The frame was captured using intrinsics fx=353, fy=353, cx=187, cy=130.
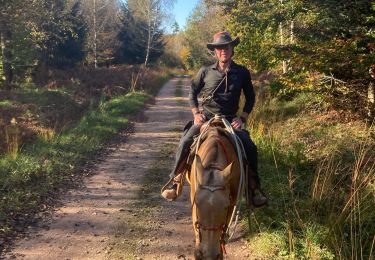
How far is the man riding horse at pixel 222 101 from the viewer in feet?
15.8

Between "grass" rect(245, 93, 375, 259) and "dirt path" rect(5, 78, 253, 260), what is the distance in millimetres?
624

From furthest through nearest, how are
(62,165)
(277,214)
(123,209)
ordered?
(62,165) → (123,209) → (277,214)

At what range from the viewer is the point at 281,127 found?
960 centimetres

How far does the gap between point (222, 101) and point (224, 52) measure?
2.27 ft

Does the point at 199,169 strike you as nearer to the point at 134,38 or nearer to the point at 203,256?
the point at 203,256

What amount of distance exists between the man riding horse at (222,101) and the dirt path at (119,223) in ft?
2.36

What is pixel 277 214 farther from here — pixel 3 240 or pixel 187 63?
pixel 187 63

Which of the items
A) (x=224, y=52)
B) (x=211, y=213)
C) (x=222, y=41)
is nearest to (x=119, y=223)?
(x=211, y=213)

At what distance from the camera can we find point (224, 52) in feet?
16.2

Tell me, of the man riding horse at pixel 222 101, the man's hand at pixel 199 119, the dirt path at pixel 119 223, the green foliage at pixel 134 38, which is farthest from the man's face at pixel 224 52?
the green foliage at pixel 134 38

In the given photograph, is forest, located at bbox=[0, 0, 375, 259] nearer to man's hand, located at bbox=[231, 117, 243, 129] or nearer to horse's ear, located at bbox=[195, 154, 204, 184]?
man's hand, located at bbox=[231, 117, 243, 129]

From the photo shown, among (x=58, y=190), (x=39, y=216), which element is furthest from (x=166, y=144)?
(x=39, y=216)

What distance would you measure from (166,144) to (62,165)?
3.47 m

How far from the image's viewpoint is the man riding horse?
483 cm
